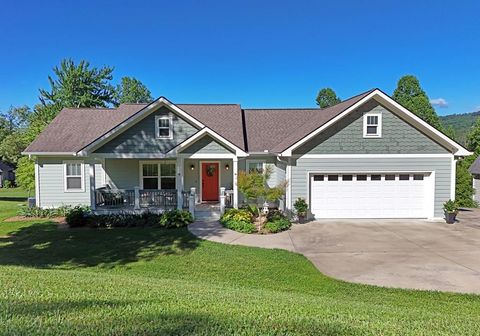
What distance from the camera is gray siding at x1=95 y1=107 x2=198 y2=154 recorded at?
14.7m

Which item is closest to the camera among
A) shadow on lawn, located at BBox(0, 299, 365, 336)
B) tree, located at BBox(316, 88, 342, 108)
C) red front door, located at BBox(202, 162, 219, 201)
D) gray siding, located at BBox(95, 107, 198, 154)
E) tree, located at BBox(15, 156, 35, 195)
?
shadow on lawn, located at BBox(0, 299, 365, 336)

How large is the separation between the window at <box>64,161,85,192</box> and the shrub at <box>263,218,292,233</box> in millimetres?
10340

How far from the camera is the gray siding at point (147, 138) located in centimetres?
1473

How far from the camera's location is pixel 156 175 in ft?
55.6

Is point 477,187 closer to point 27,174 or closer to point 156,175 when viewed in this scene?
point 156,175

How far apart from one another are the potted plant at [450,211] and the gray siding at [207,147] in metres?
9.78

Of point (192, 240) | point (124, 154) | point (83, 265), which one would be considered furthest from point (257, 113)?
point (83, 265)

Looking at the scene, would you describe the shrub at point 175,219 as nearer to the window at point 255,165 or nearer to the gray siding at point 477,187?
the window at point 255,165

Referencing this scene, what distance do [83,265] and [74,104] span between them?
1337 inches

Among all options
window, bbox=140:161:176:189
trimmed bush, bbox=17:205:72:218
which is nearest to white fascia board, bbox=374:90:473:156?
window, bbox=140:161:176:189

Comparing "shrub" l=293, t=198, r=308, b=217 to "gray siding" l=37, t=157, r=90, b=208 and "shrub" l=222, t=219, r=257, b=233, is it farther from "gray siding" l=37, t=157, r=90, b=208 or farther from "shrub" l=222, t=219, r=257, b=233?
"gray siding" l=37, t=157, r=90, b=208

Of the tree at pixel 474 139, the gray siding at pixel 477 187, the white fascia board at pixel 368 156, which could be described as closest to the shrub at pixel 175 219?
the white fascia board at pixel 368 156

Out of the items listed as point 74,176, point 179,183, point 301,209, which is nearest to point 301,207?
point 301,209

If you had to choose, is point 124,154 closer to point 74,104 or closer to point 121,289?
point 121,289
